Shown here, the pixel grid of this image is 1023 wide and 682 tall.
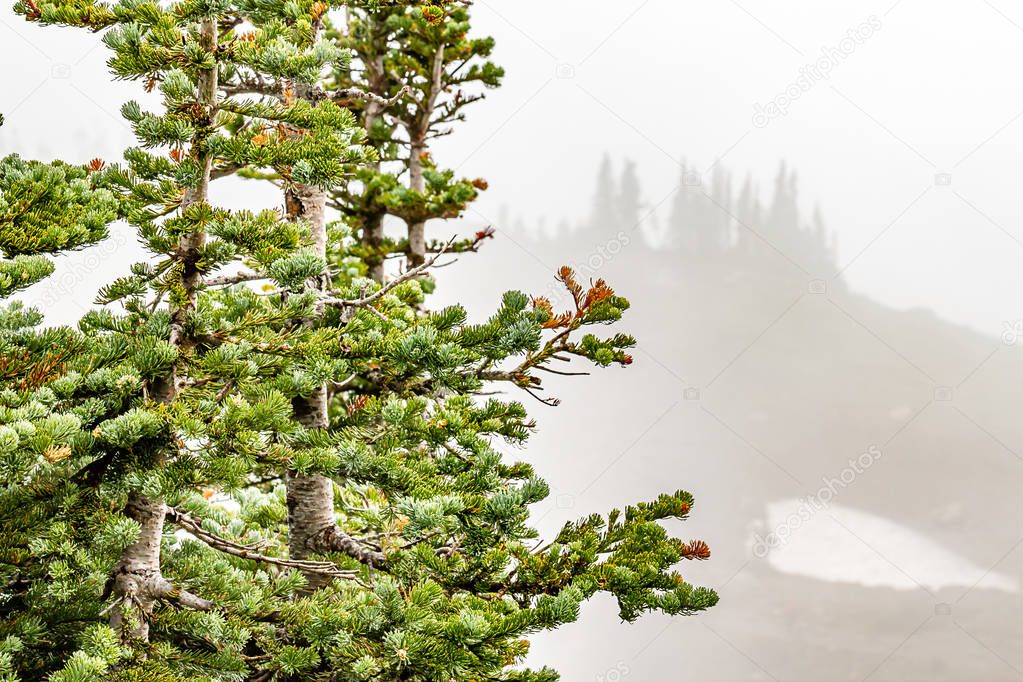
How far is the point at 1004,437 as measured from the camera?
24.5m

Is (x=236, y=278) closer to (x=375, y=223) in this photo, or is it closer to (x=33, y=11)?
(x=33, y=11)

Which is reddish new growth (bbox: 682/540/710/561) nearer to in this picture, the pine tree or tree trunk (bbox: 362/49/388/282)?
the pine tree

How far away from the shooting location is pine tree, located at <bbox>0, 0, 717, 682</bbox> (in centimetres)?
326

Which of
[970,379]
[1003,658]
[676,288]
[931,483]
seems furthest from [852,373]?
[1003,658]

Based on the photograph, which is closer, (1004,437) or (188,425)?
(188,425)

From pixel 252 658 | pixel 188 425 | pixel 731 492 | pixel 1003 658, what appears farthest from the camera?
pixel 731 492

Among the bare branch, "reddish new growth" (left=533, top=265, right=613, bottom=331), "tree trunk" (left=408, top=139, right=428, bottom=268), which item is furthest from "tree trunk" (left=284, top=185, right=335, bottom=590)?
"tree trunk" (left=408, top=139, right=428, bottom=268)

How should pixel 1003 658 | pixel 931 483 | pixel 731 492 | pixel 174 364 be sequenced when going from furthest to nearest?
pixel 731 492 → pixel 931 483 → pixel 1003 658 → pixel 174 364

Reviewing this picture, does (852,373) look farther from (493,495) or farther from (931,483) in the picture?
(493,495)

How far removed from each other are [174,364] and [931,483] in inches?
978

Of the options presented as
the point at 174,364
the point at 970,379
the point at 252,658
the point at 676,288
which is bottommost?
the point at 252,658

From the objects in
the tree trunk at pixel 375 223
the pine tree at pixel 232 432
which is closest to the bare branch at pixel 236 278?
the pine tree at pixel 232 432

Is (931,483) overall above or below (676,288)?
below

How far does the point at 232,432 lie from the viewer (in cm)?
331
